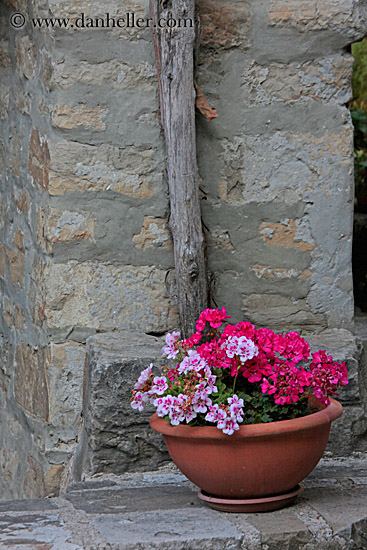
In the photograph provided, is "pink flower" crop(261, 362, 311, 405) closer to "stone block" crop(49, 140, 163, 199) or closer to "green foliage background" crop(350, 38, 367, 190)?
"stone block" crop(49, 140, 163, 199)

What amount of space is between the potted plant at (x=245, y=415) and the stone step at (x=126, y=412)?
31cm

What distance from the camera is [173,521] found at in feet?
6.65

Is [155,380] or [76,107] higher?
[76,107]

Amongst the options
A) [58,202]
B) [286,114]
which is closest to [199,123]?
[286,114]

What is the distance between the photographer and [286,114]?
8.98 ft

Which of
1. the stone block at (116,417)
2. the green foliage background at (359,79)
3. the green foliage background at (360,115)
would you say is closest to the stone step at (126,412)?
the stone block at (116,417)

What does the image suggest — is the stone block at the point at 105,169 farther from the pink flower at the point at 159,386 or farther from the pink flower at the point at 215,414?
the pink flower at the point at 215,414

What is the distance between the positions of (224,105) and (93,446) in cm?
125

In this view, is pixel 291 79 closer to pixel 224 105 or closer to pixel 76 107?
pixel 224 105

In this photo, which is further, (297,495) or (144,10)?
(144,10)

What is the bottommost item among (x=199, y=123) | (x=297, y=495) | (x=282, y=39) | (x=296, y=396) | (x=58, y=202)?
(x=297, y=495)

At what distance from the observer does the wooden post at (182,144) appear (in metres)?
2.55

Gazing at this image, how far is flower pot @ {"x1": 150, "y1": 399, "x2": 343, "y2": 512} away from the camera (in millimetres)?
2014

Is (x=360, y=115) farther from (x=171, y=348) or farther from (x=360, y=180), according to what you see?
(x=171, y=348)
